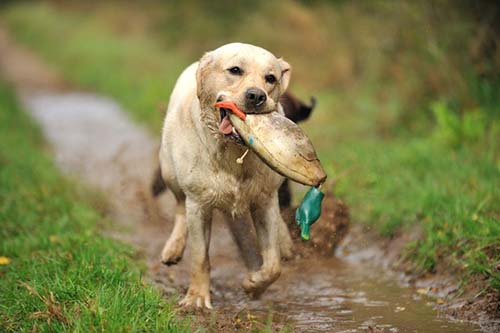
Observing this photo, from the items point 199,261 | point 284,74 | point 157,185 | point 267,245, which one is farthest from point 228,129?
point 157,185

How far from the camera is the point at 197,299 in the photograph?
14.9 feet

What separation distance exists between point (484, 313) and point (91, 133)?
7.63 m

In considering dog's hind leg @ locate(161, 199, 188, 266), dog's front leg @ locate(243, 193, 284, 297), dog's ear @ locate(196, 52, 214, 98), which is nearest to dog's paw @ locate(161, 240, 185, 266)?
dog's hind leg @ locate(161, 199, 188, 266)

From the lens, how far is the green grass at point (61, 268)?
3713 millimetres

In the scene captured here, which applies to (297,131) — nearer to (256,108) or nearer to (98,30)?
(256,108)

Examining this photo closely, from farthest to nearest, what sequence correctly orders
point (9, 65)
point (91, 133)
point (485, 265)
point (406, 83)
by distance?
point (9, 65), point (91, 133), point (406, 83), point (485, 265)

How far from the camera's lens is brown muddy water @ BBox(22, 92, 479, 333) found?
14.1 ft

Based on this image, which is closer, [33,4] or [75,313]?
[75,313]

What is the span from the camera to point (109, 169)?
8656 mm

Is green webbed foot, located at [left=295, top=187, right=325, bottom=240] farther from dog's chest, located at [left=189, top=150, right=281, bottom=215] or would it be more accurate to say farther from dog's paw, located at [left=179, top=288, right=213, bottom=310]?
dog's paw, located at [left=179, top=288, right=213, bottom=310]

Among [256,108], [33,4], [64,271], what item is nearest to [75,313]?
[64,271]

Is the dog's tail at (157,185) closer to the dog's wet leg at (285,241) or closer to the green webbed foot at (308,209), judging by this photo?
the dog's wet leg at (285,241)

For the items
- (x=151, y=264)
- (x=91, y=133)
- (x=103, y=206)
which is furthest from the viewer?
(x=91, y=133)

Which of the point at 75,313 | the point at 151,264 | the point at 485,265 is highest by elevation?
the point at 485,265
